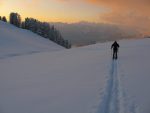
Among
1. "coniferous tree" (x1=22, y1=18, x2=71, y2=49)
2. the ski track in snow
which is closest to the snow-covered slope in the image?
"coniferous tree" (x1=22, y1=18, x2=71, y2=49)

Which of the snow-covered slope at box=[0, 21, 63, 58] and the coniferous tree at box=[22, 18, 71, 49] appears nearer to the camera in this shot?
the snow-covered slope at box=[0, 21, 63, 58]

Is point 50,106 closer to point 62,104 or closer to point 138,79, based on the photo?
point 62,104

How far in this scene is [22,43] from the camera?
362 ft

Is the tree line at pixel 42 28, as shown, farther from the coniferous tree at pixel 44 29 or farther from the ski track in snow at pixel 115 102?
the ski track in snow at pixel 115 102

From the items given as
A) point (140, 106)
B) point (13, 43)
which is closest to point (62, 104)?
point (140, 106)

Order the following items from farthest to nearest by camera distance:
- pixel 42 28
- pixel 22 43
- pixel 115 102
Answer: pixel 42 28, pixel 22 43, pixel 115 102

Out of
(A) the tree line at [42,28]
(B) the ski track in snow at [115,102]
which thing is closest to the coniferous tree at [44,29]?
(A) the tree line at [42,28]

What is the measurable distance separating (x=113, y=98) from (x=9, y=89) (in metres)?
7.29

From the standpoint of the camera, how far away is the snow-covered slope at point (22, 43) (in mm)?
93700

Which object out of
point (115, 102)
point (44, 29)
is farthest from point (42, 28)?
point (115, 102)

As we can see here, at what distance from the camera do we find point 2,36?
386 feet

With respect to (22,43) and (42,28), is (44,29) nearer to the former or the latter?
(42,28)

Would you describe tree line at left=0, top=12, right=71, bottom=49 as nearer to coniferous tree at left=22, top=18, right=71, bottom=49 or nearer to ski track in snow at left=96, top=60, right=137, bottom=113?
coniferous tree at left=22, top=18, right=71, bottom=49

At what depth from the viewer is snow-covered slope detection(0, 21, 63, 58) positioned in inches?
3689
